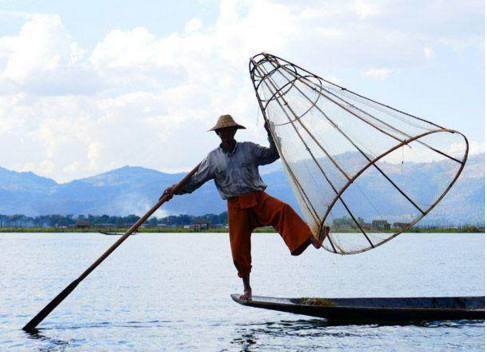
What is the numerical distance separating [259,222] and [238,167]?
2.46 ft

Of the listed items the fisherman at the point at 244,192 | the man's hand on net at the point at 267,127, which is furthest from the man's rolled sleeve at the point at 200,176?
the man's hand on net at the point at 267,127

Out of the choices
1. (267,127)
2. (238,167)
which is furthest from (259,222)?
(267,127)

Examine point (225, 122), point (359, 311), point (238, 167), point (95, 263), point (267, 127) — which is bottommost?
point (359, 311)

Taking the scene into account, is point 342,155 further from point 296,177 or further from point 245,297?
point 245,297

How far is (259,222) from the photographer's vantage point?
11.2 m

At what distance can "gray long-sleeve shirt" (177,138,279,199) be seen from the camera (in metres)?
10.8

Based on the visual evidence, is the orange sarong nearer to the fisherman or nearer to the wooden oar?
the fisherman

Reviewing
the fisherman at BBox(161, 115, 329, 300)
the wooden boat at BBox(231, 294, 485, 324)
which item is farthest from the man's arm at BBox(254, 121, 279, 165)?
the wooden boat at BBox(231, 294, 485, 324)

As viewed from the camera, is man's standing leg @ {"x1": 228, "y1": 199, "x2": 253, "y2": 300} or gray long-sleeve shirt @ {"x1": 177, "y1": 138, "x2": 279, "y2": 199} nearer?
gray long-sleeve shirt @ {"x1": 177, "y1": 138, "x2": 279, "y2": 199}

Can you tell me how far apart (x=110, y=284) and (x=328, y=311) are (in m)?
16.8

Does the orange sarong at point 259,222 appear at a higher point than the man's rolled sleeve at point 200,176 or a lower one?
lower

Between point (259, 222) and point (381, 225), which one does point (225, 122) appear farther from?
point (381, 225)

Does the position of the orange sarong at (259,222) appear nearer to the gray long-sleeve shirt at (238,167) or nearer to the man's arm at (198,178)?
the gray long-sleeve shirt at (238,167)

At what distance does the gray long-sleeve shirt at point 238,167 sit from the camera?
1084 centimetres
